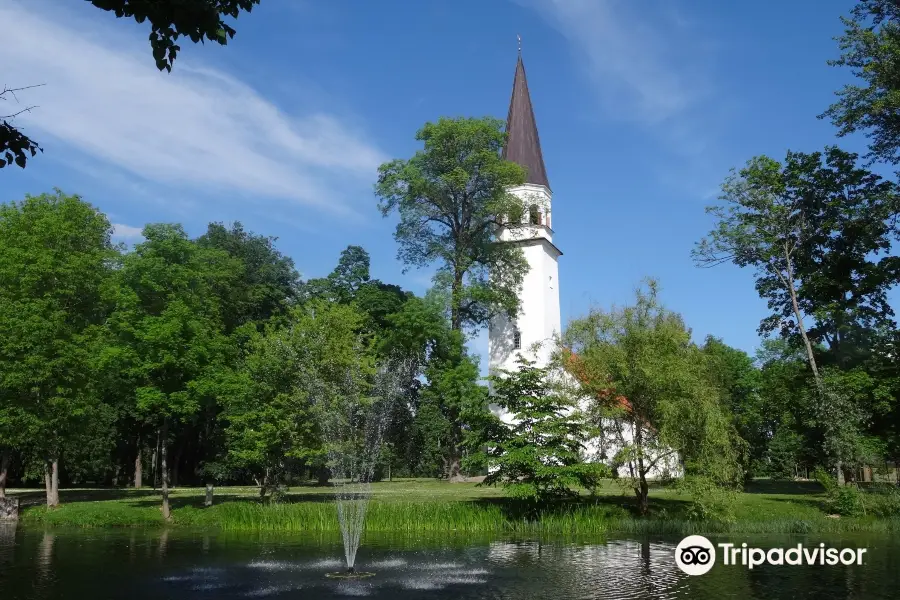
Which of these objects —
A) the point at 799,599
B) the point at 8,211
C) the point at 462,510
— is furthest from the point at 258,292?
the point at 799,599

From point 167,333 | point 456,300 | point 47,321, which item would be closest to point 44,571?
point 167,333

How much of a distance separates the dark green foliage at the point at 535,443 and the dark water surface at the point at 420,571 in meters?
4.07

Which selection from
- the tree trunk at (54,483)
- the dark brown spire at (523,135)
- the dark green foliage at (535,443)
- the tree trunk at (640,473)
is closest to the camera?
the dark green foliage at (535,443)

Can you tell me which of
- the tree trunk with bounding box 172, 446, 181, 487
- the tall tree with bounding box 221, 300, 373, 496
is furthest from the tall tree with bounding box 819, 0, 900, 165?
the tree trunk with bounding box 172, 446, 181, 487

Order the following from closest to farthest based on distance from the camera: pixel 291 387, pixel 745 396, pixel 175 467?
pixel 291 387 → pixel 175 467 → pixel 745 396

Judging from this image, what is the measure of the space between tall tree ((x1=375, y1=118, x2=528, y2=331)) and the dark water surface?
85.1ft

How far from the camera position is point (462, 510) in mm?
28828

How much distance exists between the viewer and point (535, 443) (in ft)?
96.4

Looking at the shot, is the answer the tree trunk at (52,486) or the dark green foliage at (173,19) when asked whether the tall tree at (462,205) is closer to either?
the tree trunk at (52,486)

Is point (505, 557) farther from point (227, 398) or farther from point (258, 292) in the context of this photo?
point (258, 292)

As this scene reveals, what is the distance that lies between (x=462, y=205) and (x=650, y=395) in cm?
2466

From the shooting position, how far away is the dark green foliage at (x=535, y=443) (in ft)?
93.8

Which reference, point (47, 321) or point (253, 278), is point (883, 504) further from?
point (253, 278)

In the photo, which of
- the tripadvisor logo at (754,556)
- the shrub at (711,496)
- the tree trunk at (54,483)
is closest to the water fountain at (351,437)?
the tripadvisor logo at (754,556)
